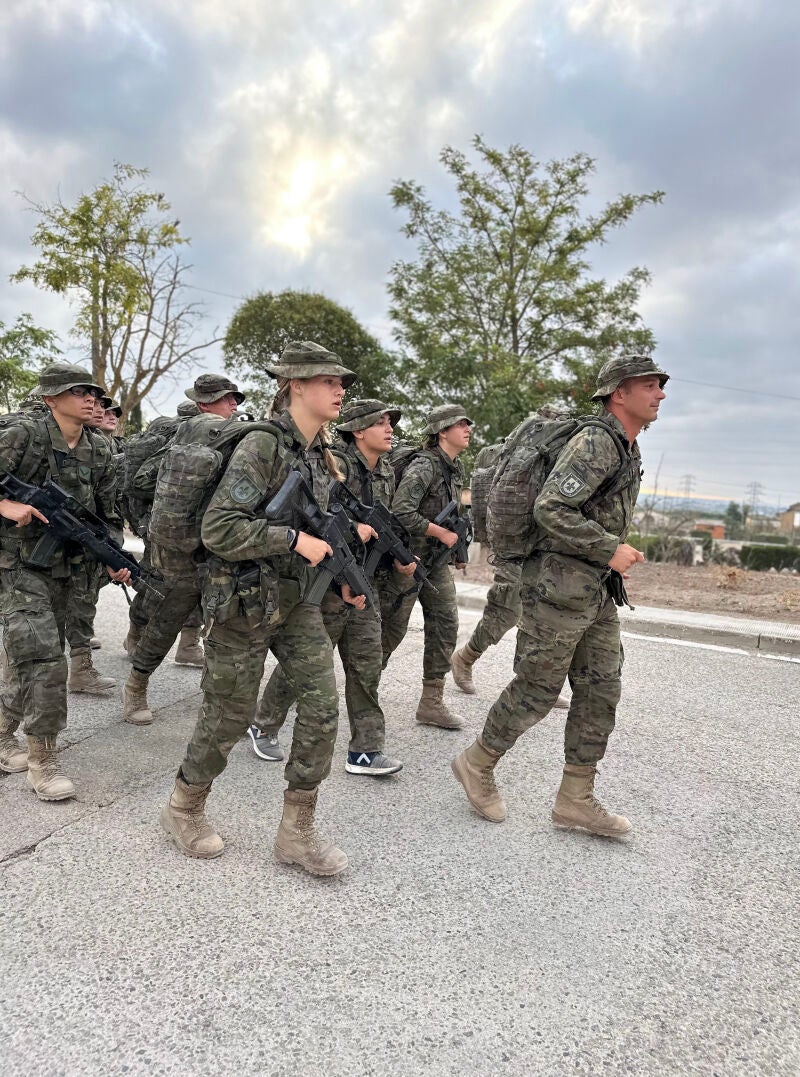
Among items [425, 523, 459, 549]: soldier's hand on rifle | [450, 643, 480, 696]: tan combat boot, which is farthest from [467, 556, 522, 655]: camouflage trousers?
[425, 523, 459, 549]: soldier's hand on rifle

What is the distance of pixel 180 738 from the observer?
4102 mm

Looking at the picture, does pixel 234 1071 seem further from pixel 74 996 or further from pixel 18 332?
pixel 18 332

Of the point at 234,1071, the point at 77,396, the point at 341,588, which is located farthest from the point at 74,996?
the point at 77,396

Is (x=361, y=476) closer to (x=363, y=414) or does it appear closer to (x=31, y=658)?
(x=363, y=414)

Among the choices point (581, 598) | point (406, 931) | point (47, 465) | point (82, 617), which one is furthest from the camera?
point (82, 617)

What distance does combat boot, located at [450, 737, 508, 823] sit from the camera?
10.8ft

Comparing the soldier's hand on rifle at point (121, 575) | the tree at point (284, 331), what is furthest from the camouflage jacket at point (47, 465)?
the tree at point (284, 331)

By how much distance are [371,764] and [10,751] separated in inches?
69.8

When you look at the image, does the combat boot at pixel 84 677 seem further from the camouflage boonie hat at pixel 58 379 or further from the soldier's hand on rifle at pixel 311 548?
the soldier's hand on rifle at pixel 311 548

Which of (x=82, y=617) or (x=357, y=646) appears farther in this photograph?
(x=82, y=617)

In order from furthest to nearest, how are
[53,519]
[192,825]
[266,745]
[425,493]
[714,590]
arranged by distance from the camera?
[714,590], [425,493], [266,745], [53,519], [192,825]

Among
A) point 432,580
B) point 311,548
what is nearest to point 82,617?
point 432,580

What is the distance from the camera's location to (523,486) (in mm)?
3162

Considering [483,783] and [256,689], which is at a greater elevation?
[256,689]
